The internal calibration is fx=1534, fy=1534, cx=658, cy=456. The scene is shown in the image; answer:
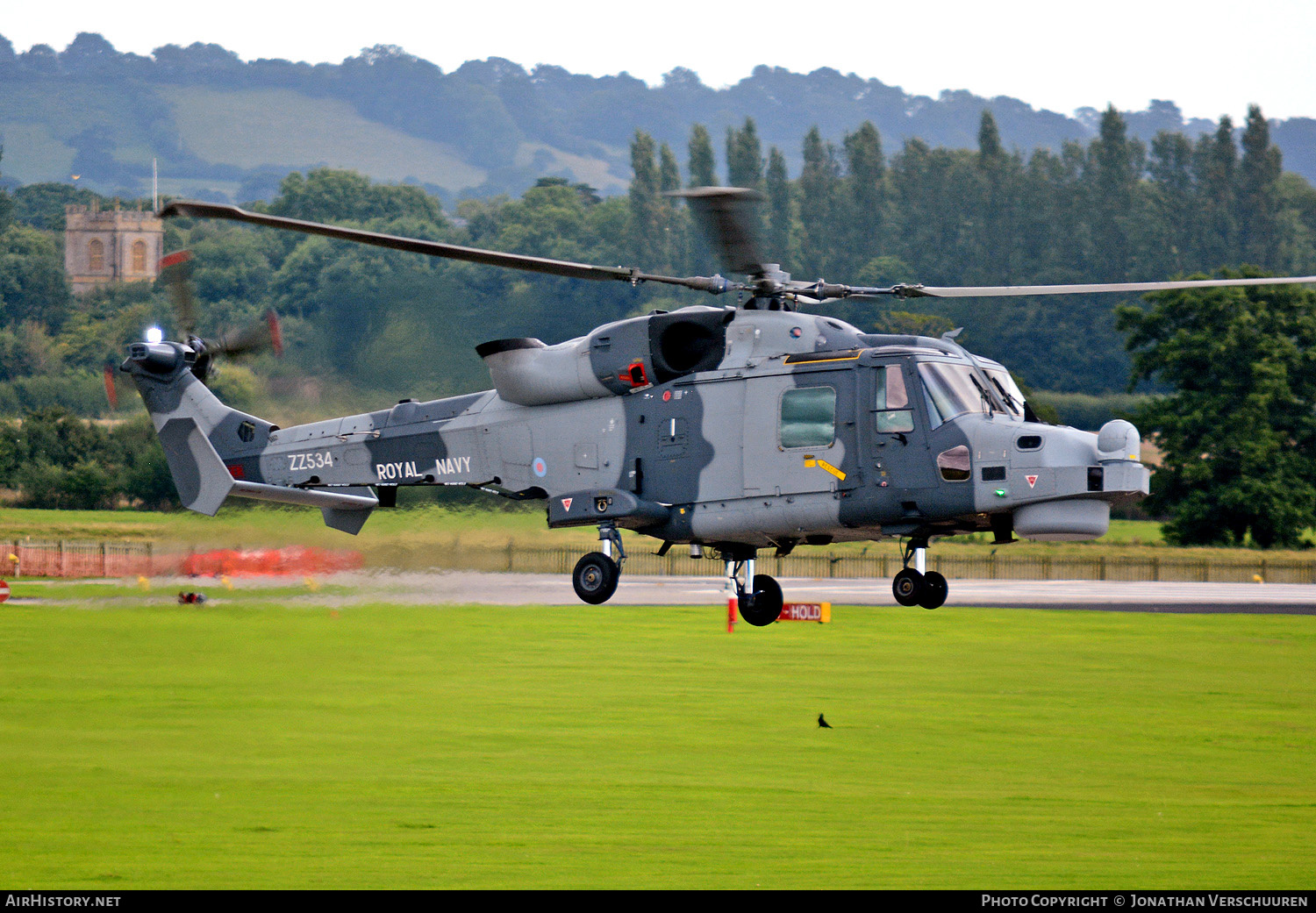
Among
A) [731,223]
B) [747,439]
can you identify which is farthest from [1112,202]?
[731,223]

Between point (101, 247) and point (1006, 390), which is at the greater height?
point (101, 247)

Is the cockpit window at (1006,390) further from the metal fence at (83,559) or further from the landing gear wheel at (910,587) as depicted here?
the metal fence at (83,559)

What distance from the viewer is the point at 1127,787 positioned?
57.7 m

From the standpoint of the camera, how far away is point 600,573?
79.2ft

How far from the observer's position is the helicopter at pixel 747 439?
22.4 metres

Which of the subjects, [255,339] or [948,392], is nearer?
[948,392]

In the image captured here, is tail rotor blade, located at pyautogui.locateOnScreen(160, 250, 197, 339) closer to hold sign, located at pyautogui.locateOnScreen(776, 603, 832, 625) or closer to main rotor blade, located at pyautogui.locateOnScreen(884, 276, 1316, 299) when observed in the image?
main rotor blade, located at pyautogui.locateOnScreen(884, 276, 1316, 299)

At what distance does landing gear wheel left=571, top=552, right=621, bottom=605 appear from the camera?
24.1 m

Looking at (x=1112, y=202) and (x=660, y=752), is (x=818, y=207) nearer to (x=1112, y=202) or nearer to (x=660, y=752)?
(x=1112, y=202)

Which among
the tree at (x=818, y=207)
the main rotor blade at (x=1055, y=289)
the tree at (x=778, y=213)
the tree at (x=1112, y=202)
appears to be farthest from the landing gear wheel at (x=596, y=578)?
the tree at (x=1112, y=202)

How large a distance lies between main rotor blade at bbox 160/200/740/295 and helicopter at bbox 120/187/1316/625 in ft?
0.27

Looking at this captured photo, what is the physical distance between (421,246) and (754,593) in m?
8.62

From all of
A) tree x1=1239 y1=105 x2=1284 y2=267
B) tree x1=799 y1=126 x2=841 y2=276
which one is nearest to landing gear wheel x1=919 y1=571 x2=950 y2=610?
tree x1=799 y1=126 x2=841 y2=276
